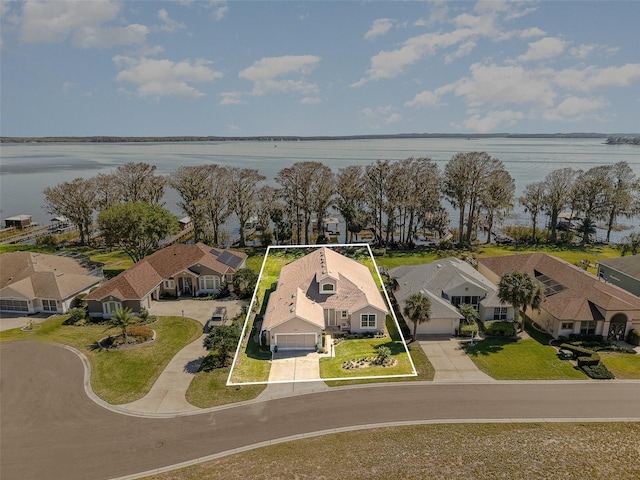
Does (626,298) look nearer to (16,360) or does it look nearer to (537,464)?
(537,464)

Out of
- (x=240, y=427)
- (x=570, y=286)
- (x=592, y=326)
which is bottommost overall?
(x=240, y=427)

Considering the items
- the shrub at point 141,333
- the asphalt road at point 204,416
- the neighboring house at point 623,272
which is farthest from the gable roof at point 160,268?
the neighboring house at point 623,272

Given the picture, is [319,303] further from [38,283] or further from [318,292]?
[38,283]

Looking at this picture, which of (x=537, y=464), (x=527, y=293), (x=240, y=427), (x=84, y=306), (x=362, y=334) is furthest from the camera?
(x=84, y=306)

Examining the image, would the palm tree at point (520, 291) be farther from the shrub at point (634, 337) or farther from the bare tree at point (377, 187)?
the bare tree at point (377, 187)

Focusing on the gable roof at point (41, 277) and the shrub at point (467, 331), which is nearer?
the shrub at point (467, 331)

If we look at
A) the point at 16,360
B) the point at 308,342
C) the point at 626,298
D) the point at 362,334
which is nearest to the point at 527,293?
the point at 626,298

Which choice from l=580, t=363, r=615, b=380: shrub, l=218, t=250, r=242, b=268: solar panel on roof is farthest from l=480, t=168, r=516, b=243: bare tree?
l=218, t=250, r=242, b=268: solar panel on roof
